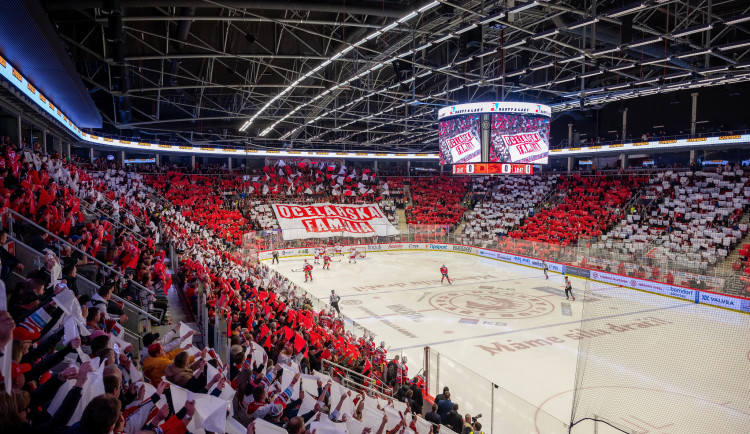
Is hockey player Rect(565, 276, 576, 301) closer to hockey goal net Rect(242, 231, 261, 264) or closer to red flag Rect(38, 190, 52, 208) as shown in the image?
hockey goal net Rect(242, 231, 261, 264)

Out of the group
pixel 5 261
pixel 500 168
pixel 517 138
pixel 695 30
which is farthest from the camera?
pixel 500 168

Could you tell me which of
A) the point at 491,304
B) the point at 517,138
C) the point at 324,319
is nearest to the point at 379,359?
the point at 324,319

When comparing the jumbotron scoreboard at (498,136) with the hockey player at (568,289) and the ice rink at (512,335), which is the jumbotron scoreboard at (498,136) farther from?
the ice rink at (512,335)

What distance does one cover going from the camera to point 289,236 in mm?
34938

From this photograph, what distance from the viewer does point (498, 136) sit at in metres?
20.0

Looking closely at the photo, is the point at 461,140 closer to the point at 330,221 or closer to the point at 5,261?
the point at 5,261

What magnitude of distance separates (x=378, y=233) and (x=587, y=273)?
725 inches

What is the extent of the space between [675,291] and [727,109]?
1819 cm

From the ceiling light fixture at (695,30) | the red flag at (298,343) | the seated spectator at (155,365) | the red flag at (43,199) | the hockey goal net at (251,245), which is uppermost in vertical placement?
the ceiling light fixture at (695,30)

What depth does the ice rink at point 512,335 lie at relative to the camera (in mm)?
9734

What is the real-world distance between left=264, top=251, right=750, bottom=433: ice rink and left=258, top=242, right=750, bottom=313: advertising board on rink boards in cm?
46

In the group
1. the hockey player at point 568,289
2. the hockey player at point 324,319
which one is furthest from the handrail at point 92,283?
the hockey player at point 568,289

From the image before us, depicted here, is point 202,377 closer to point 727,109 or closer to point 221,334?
point 221,334

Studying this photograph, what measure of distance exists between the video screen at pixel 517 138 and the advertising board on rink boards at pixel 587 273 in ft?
29.4
